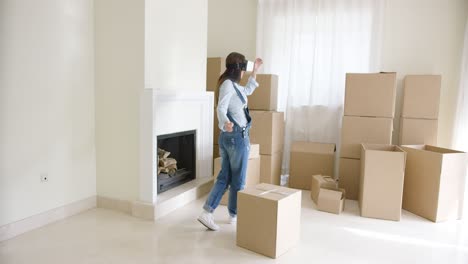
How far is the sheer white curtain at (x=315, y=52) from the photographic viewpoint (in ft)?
12.9

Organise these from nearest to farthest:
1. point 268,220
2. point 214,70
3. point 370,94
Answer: point 268,220 < point 370,94 < point 214,70

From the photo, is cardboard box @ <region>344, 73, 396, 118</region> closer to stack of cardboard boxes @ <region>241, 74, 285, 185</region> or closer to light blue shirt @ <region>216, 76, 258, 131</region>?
stack of cardboard boxes @ <region>241, 74, 285, 185</region>

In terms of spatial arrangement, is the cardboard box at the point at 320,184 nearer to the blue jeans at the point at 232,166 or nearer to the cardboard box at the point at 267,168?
the cardboard box at the point at 267,168

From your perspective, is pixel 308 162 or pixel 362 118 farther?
pixel 308 162

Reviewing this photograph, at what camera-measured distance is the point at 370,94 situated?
3479 mm

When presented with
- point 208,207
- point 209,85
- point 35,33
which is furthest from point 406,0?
point 35,33

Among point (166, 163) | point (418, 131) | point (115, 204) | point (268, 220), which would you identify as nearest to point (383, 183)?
point (418, 131)

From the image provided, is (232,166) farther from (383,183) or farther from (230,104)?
(383,183)

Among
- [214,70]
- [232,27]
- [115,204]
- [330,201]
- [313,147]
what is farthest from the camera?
[232,27]

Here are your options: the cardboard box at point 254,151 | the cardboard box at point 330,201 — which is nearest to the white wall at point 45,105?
the cardboard box at point 254,151

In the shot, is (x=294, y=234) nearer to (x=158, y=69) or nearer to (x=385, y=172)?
(x=385, y=172)

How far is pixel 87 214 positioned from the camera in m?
2.90

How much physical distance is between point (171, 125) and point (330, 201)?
63.6 inches

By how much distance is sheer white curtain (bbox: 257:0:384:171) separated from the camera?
12.9ft
